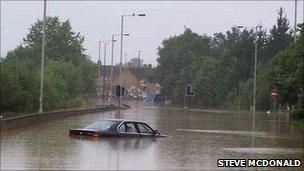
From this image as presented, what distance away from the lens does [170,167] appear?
17859 mm

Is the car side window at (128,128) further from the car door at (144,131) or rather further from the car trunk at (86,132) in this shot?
the car trunk at (86,132)

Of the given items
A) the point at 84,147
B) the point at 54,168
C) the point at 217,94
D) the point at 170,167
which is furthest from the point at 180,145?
the point at 217,94

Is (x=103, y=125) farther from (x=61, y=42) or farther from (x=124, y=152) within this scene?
(x=61, y=42)

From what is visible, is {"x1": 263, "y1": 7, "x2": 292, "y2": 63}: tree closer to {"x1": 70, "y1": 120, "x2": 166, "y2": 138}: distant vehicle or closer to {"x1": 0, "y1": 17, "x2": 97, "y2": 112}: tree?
{"x1": 0, "y1": 17, "x2": 97, "y2": 112}: tree

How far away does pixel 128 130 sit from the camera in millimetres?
29141

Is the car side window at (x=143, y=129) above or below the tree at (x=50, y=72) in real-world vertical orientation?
below

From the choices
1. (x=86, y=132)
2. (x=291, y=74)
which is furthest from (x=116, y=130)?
(x=291, y=74)

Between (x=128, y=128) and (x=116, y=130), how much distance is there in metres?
0.81

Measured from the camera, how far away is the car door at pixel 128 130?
28725 mm

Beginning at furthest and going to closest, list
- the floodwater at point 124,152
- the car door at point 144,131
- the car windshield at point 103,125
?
1. the car door at point 144,131
2. the car windshield at point 103,125
3. the floodwater at point 124,152

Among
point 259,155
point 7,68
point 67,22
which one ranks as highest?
point 67,22

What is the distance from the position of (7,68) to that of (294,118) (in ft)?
82.9

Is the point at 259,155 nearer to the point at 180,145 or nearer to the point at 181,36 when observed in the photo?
the point at 180,145

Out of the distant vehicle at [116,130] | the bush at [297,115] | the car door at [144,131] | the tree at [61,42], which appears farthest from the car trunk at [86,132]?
the tree at [61,42]
